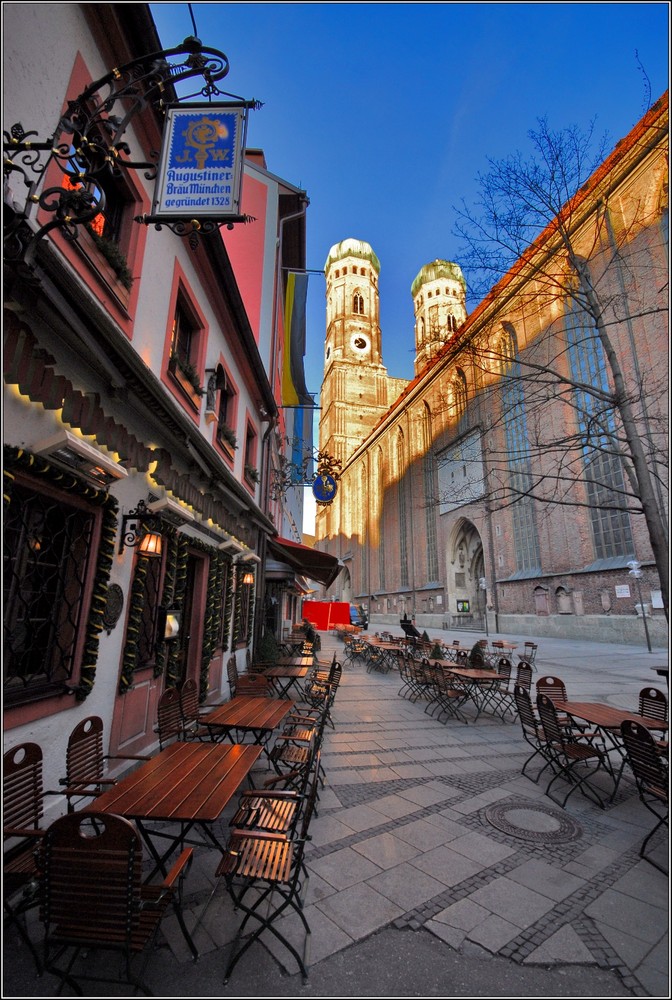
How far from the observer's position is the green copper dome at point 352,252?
77.9 meters

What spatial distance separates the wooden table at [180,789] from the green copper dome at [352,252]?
85799 millimetres

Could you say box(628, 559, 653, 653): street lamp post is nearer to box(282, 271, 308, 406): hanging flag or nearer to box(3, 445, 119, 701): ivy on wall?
box(282, 271, 308, 406): hanging flag

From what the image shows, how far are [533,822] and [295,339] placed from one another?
12090 millimetres

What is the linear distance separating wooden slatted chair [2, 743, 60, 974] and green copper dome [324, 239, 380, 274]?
283 feet

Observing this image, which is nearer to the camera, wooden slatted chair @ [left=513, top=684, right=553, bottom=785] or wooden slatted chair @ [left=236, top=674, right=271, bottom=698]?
wooden slatted chair @ [left=513, top=684, right=553, bottom=785]

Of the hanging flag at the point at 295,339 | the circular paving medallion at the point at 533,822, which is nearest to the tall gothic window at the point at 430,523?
the hanging flag at the point at 295,339

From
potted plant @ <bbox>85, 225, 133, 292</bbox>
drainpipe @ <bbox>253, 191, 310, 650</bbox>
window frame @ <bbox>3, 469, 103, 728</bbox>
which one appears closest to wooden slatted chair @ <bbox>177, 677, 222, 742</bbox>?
window frame @ <bbox>3, 469, 103, 728</bbox>

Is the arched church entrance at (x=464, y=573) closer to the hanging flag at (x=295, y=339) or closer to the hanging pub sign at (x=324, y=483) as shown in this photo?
the hanging pub sign at (x=324, y=483)

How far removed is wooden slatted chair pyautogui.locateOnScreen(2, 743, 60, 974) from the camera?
2436 mm

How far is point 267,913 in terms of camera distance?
2.91m

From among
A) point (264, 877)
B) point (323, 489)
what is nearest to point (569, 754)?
point (264, 877)

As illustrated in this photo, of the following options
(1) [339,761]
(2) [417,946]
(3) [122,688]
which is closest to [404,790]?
(1) [339,761]

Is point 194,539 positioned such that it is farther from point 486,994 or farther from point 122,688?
point 486,994

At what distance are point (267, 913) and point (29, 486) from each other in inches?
137
